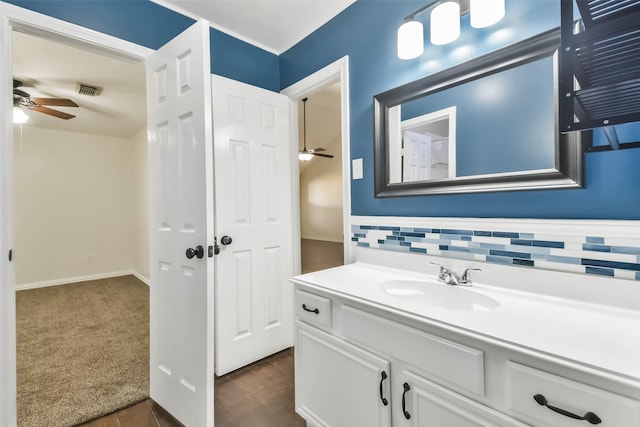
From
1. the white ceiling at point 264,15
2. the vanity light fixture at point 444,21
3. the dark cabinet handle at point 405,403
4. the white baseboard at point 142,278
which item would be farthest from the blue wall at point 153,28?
the white baseboard at point 142,278

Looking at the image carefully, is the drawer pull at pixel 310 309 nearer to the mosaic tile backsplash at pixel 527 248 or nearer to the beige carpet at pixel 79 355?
the mosaic tile backsplash at pixel 527 248

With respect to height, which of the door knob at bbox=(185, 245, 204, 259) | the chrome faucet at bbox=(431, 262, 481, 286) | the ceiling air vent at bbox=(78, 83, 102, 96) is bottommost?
the chrome faucet at bbox=(431, 262, 481, 286)

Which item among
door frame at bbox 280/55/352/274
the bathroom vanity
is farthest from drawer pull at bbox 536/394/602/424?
door frame at bbox 280/55/352/274

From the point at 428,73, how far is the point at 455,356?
132cm

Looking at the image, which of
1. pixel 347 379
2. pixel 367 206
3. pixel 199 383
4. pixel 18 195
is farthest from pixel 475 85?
pixel 18 195

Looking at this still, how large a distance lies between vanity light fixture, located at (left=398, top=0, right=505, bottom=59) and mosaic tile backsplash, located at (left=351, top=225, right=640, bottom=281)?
90cm

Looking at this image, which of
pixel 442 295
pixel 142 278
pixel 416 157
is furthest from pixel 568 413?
pixel 142 278

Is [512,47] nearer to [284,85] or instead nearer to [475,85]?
[475,85]

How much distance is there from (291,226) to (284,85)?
121 cm

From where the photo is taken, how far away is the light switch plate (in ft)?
5.98

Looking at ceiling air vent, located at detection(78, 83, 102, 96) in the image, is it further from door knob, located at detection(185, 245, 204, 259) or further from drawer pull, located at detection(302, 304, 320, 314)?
drawer pull, located at detection(302, 304, 320, 314)

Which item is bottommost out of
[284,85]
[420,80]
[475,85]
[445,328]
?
[445,328]

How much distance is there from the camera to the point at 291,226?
7.78ft

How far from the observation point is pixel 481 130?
131 cm
